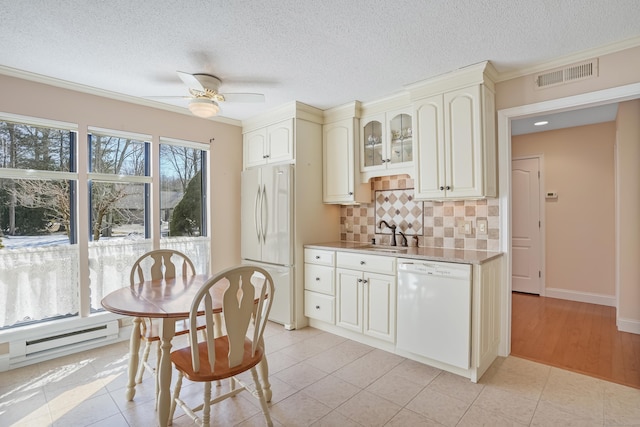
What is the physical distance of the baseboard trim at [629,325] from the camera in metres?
3.37

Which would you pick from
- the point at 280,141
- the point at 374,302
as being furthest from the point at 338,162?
the point at 374,302

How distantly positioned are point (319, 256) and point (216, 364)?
6.05 ft

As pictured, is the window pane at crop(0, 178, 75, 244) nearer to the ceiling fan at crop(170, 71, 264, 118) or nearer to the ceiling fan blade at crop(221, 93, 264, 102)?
the ceiling fan at crop(170, 71, 264, 118)

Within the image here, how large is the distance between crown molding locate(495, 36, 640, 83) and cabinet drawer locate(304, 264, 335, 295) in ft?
7.89

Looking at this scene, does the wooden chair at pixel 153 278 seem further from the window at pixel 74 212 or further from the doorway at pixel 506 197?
the doorway at pixel 506 197

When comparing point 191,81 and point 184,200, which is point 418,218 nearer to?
point 191,81

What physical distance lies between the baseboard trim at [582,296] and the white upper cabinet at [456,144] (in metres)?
3.04

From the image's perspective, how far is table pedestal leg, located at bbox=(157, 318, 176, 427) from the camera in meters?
1.79

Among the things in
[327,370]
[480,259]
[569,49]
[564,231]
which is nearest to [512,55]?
[569,49]

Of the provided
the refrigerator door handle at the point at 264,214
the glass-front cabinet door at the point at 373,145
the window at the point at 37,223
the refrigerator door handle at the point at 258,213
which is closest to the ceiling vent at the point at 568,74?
the glass-front cabinet door at the point at 373,145

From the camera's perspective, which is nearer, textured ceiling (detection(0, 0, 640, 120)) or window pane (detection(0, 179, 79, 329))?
textured ceiling (detection(0, 0, 640, 120))

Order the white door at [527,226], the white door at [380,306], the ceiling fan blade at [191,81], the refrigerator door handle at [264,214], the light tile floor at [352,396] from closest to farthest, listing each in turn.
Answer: the light tile floor at [352,396] < the ceiling fan blade at [191,81] < the white door at [380,306] < the refrigerator door handle at [264,214] < the white door at [527,226]

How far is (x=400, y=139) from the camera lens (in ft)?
10.9

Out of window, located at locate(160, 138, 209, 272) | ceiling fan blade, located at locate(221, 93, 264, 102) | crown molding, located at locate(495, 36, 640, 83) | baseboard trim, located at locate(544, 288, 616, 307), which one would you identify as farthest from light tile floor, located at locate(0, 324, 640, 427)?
baseboard trim, located at locate(544, 288, 616, 307)
